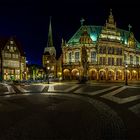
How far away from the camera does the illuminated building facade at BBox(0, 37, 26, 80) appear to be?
60281 millimetres

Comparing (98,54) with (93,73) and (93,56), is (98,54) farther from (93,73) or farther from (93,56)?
(93,73)

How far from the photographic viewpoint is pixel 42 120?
10.1 metres

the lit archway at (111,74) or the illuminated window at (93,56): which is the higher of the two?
the illuminated window at (93,56)

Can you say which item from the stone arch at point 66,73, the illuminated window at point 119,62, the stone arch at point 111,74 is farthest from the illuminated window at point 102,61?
the stone arch at point 66,73

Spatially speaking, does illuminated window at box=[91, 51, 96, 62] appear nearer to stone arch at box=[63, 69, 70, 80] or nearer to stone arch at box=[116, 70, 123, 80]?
stone arch at box=[63, 69, 70, 80]

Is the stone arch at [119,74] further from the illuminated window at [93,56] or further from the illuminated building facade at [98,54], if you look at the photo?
the illuminated window at [93,56]

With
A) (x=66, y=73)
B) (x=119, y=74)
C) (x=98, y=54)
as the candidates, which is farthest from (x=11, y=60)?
(x=119, y=74)

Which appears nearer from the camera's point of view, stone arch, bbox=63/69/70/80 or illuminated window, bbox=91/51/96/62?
illuminated window, bbox=91/51/96/62

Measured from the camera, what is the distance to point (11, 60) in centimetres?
6303

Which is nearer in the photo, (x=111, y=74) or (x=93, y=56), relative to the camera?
(x=93, y=56)

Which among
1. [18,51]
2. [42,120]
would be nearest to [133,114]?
[42,120]

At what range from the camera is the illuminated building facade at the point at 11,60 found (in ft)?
198

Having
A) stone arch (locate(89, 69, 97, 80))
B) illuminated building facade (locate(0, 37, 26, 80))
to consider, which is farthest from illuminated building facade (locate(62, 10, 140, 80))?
illuminated building facade (locate(0, 37, 26, 80))

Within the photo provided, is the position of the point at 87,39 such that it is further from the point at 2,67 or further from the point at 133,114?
Result: the point at 133,114
